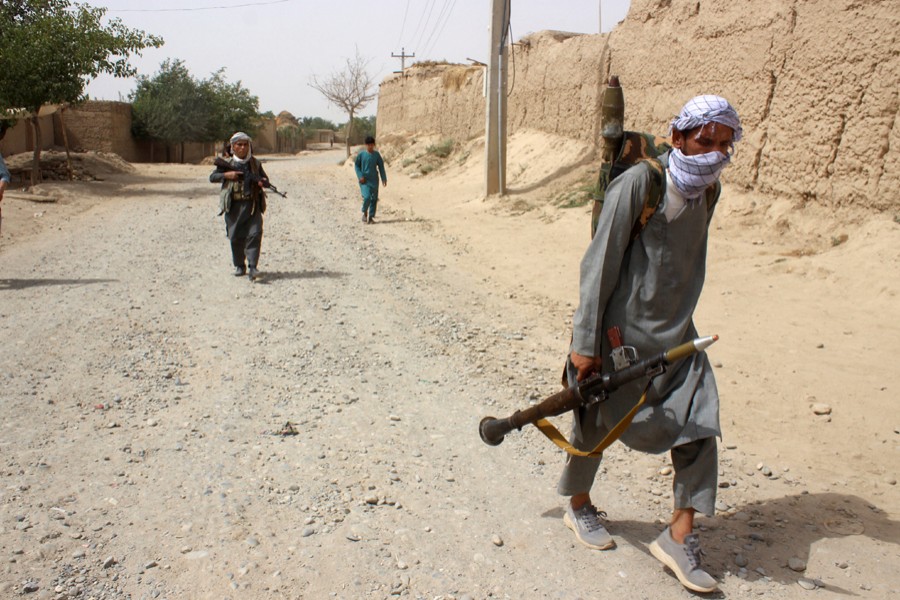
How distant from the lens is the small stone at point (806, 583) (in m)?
2.60

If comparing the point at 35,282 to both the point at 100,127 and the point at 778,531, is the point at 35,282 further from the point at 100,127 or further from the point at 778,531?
the point at 100,127

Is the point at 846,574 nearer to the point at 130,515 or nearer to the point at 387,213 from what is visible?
the point at 130,515

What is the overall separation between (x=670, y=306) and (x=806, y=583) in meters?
1.06

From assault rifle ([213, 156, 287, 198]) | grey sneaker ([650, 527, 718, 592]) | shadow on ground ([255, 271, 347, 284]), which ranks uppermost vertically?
assault rifle ([213, 156, 287, 198])

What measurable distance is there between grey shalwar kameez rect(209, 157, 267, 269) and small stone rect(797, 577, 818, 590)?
5837 millimetres

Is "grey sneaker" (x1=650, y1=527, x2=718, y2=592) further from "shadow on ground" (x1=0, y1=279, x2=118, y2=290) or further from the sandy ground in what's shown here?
"shadow on ground" (x1=0, y1=279, x2=118, y2=290)

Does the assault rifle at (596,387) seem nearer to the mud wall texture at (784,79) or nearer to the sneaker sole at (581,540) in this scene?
the sneaker sole at (581,540)

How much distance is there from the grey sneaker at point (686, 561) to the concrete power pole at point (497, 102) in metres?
11.0

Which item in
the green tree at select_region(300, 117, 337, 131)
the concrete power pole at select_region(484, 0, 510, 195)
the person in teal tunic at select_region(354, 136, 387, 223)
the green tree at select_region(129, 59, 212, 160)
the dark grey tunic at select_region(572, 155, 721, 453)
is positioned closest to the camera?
the dark grey tunic at select_region(572, 155, 721, 453)

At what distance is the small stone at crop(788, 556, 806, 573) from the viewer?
8.93 ft

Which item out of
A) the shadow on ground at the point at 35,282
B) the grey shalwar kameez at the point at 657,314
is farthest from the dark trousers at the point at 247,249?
the grey shalwar kameez at the point at 657,314

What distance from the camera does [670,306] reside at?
101 inches

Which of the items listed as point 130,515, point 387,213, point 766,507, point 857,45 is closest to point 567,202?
point 387,213

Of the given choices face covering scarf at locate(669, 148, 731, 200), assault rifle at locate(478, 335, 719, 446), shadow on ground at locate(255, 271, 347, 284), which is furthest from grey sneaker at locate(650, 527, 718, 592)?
shadow on ground at locate(255, 271, 347, 284)
